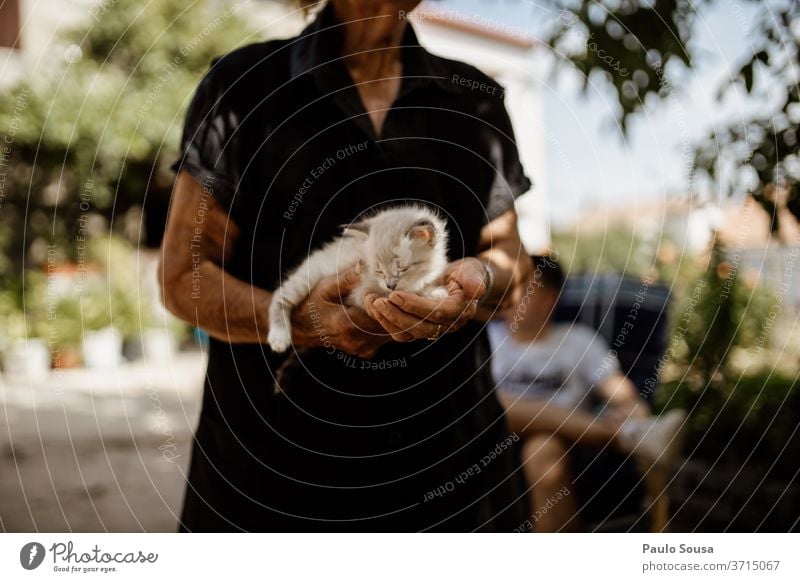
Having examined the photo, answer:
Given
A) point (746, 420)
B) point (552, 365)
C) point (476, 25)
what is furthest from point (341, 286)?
point (746, 420)

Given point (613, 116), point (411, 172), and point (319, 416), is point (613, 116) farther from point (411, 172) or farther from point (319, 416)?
point (319, 416)

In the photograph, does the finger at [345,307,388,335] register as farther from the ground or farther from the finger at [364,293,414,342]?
the ground

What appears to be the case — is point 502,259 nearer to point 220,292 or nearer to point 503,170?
point 503,170

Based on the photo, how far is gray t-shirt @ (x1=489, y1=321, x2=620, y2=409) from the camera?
4.36ft

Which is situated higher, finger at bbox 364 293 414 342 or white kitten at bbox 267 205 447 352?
white kitten at bbox 267 205 447 352

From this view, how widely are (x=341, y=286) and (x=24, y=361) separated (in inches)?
57.9

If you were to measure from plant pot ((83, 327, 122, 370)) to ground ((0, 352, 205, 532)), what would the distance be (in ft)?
0.17

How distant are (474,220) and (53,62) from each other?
5.65 feet

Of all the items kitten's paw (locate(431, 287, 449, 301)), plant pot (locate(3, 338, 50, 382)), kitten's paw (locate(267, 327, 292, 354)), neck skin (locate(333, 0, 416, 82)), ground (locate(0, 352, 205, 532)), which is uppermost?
neck skin (locate(333, 0, 416, 82))

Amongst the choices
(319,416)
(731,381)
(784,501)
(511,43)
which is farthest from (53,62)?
(784,501)

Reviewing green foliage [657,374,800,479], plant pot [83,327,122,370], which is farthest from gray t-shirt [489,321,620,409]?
plant pot [83,327,122,370]

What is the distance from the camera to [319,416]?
2.55ft

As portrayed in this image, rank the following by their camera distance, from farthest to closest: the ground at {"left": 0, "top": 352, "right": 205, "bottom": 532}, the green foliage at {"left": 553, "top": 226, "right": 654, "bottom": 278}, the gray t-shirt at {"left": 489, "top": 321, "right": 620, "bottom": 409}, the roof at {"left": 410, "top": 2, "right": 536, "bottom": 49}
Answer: the green foliage at {"left": 553, "top": 226, "right": 654, "bottom": 278} < the gray t-shirt at {"left": 489, "top": 321, "right": 620, "bottom": 409} < the ground at {"left": 0, "top": 352, "right": 205, "bottom": 532} < the roof at {"left": 410, "top": 2, "right": 536, "bottom": 49}

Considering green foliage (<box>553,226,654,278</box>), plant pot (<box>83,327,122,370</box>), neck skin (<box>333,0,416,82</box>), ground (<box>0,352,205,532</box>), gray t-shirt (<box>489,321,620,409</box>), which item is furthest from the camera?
plant pot (<box>83,327,122,370</box>)
